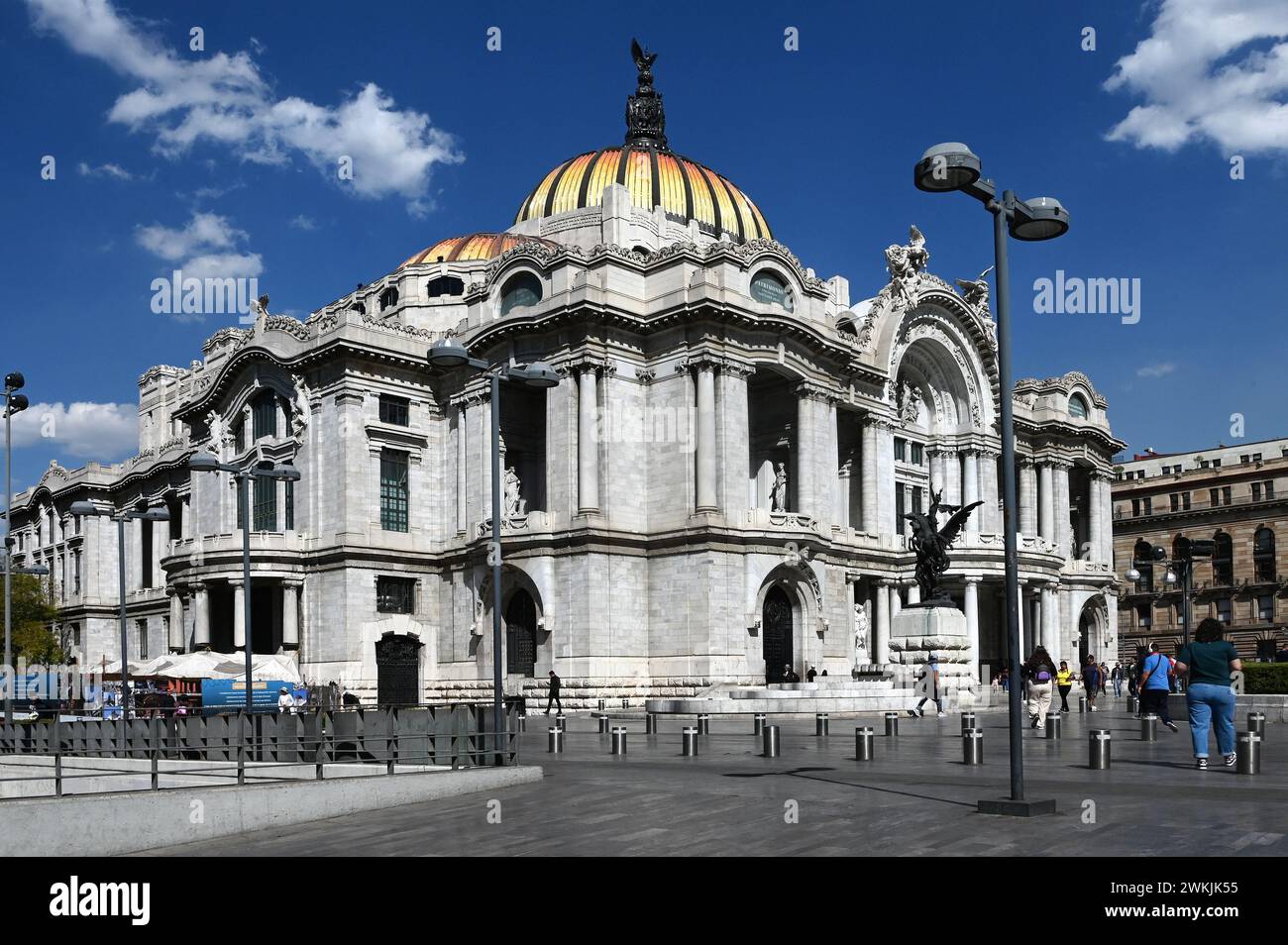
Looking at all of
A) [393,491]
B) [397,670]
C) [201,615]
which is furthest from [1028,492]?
[201,615]

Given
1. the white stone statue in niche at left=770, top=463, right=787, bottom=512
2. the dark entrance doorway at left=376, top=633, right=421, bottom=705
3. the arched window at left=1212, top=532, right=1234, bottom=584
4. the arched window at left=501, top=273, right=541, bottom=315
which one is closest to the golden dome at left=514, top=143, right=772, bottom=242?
the arched window at left=501, top=273, right=541, bottom=315

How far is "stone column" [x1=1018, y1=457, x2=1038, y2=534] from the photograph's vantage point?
2931 inches

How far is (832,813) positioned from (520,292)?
4308 cm

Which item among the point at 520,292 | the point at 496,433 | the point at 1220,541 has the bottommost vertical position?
the point at 1220,541

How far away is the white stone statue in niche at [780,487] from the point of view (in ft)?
188

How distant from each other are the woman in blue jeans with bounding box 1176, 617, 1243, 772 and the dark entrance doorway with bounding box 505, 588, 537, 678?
3587cm

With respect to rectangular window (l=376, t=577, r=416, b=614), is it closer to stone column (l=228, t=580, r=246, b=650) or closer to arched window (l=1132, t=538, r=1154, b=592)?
stone column (l=228, t=580, r=246, b=650)

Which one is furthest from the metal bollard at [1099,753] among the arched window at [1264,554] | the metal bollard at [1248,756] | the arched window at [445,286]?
the arched window at [1264,554]

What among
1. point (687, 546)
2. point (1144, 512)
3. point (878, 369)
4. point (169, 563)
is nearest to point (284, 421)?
point (169, 563)

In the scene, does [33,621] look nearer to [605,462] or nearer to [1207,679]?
[605,462]

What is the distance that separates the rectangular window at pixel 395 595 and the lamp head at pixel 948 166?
141ft

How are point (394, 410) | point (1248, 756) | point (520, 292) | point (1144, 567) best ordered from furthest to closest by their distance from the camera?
point (1144, 567)
point (394, 410)
point (520, 292)
point (1248, 756)

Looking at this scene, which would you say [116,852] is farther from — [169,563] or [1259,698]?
[169,563]

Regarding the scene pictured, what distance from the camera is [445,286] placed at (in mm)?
64188
